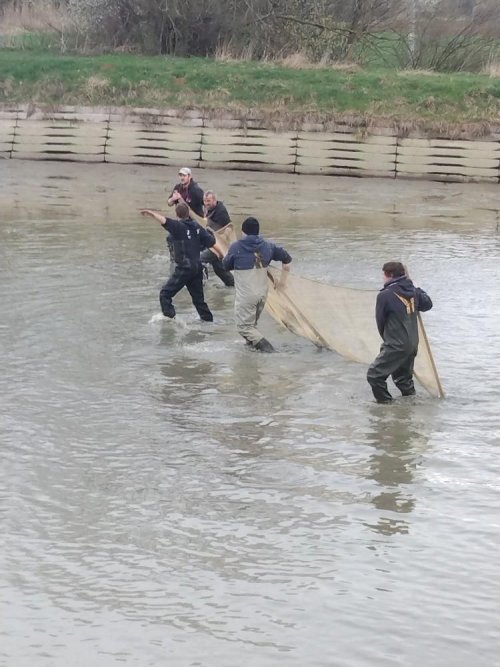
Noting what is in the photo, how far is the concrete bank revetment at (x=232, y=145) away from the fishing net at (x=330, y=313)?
1520cm

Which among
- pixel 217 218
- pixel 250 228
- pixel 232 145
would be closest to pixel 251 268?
pixel 250 228

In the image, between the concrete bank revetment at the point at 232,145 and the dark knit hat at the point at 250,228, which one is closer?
the dark knit hat at the point at 250,228

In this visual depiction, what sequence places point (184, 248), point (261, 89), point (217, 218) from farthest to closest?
point (261, 89) < point (217, 218) < point (184, 248)

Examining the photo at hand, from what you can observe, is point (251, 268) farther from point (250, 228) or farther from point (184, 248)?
point (184, 248)

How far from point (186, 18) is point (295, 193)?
10179 millimetres

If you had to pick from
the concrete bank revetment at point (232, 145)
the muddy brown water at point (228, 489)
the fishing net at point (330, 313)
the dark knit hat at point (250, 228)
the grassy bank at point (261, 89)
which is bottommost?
the muddy brown water at point (228, 489)

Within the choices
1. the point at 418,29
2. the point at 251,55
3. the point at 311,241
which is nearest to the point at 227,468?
the point at 311,241

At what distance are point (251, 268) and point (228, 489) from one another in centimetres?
452

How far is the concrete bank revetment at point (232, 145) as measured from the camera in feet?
90.0

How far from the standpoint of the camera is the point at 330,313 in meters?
12.4

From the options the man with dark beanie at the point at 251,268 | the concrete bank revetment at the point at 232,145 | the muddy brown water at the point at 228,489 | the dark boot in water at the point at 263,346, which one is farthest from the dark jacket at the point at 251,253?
the concrete bank revetment at the point at 232,145

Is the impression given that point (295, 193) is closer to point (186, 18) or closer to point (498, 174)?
point (498, 174)

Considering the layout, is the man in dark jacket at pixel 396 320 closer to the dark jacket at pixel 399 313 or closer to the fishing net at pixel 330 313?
the dark jacket at pixel 399 313

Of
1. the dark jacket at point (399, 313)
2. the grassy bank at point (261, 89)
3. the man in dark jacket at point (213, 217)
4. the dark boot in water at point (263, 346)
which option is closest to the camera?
the dark jacket at point (399, 313)
